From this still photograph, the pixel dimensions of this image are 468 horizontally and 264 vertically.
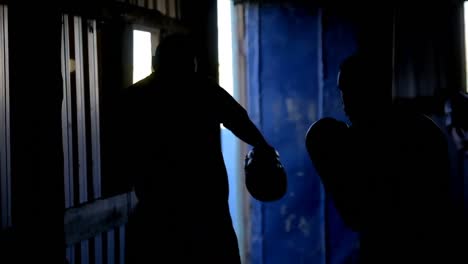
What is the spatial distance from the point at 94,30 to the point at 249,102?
3.35 meters

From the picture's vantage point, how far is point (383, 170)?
106 inches

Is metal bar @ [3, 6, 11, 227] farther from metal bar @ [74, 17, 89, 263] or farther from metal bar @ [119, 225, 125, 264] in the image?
metal bar @ [119, 225, 125, 264]

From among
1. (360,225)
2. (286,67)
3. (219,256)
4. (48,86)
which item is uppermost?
(286,67)

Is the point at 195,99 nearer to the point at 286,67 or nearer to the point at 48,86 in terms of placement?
the point at 48,86

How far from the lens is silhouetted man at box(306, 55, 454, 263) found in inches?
102

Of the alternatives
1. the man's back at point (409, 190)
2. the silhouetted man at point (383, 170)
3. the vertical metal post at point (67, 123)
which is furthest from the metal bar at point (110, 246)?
the man's back at point (409, 190)

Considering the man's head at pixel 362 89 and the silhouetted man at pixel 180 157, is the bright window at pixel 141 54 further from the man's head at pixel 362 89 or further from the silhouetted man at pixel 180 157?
the man's head at pixel 362 89

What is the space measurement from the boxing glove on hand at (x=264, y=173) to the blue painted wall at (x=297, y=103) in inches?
124

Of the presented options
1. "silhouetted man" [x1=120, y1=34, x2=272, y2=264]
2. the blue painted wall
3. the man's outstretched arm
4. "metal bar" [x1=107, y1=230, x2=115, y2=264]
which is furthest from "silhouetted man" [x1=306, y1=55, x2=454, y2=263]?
the blue painted wall

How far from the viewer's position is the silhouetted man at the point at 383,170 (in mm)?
2588

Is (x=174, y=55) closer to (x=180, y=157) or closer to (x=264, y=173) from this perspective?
(x=180, y=157)

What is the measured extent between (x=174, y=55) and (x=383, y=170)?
1637 millimetres

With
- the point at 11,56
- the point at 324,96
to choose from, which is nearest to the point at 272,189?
the point at 11,56

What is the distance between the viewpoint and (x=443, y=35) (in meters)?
6.25
